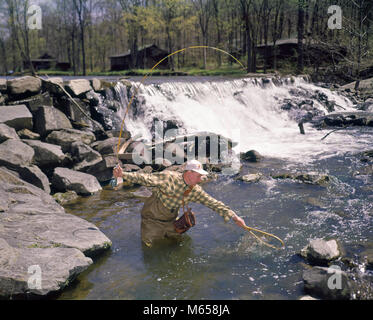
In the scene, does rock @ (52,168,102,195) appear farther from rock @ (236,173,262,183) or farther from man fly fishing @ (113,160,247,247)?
rock @ (236,173,262,183)

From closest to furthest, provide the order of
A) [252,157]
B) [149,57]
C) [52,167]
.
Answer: [52,167], [252,157], [149,57]

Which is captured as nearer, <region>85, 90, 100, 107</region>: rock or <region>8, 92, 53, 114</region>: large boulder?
<region>8, 92, 53, 114</region>: large boulder

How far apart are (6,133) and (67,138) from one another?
5.50ft

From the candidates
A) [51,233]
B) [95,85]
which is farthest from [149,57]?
[51,233]

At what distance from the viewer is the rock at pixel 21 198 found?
6.19 meters

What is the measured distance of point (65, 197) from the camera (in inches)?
325

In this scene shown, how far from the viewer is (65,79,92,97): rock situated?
12312mm

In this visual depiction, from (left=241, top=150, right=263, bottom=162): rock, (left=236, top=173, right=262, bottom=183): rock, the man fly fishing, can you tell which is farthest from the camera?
(left=241, top=150, right=263, bottom=162): rock

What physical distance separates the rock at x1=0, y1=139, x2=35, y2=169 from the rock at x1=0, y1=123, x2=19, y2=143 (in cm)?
20

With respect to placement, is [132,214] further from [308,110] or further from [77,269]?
[308,110]

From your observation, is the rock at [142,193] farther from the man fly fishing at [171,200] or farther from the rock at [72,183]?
the man fly fishing at [171,200]

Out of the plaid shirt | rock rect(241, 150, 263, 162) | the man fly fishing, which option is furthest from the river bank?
rock rect(241, 150, 263, 162)

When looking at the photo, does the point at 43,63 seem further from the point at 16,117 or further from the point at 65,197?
the point at 65,197

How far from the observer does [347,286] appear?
4.37 m
